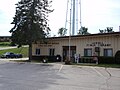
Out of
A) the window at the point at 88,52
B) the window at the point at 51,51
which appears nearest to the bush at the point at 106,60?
the window at the point at 88,52

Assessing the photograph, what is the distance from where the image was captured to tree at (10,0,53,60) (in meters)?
45.6

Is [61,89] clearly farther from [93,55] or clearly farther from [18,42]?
[18,42]

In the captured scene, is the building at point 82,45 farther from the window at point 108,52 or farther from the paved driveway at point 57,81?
the paved driveway at point 57,81

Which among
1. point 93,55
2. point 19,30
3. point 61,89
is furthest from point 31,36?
point 61,89

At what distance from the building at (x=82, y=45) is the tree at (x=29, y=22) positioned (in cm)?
257

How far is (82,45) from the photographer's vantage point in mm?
42000

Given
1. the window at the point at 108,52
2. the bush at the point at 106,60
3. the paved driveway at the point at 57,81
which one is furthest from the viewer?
the window at the point at 108,52

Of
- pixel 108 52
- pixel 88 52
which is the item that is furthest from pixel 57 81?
pixel 88 52

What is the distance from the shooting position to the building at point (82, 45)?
125ft

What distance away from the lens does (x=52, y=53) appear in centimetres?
4775

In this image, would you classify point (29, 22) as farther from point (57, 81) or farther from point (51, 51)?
point (57, 81)

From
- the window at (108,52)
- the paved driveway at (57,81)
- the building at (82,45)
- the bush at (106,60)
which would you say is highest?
the building at (82,45)

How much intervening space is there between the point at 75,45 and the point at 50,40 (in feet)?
20.8

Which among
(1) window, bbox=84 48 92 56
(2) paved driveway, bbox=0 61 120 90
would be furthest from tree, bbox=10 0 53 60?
(2) paved driveway, bbox=0 61 120 90
